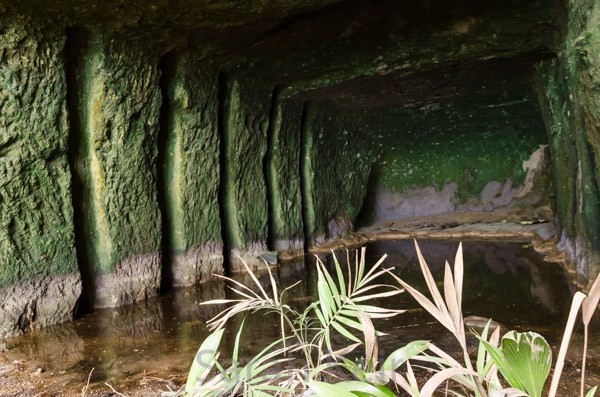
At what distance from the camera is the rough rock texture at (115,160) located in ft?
9.74

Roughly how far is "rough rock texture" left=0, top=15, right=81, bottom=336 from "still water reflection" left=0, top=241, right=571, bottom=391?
0.20 metres

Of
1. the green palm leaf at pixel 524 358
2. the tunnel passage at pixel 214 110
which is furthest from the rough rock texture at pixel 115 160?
the green palm leaf at pixel 524 358

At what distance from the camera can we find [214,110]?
13.0 ft

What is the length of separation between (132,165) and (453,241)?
4.30 meters

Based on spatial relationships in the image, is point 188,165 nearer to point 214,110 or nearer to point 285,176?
point 214,110

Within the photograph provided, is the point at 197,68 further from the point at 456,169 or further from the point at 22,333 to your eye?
the point at 456,169

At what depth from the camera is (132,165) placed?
10.7 feet

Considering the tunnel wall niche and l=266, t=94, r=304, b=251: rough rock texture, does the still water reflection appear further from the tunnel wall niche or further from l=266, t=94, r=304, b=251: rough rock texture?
the tunnel wall niche

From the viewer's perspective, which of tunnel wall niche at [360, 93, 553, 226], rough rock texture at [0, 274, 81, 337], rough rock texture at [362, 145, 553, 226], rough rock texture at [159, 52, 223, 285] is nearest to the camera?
rough rock texture at [0, 274, 81, 337]

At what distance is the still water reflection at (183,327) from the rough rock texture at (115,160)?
0.27 metres

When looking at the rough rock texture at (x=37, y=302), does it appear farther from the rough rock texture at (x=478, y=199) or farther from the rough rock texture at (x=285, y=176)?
the rough rock texture at (x=478, y=199)

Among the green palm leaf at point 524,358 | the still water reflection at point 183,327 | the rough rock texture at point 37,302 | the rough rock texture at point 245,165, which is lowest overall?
the still water reflection at point 183,327

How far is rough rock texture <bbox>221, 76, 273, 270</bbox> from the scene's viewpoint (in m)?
4.24

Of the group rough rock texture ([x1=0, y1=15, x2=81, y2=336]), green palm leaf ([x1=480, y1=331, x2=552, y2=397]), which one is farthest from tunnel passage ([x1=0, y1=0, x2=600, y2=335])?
green palm leaf ([x1=480, y1=331, x2=552, y2=397])
